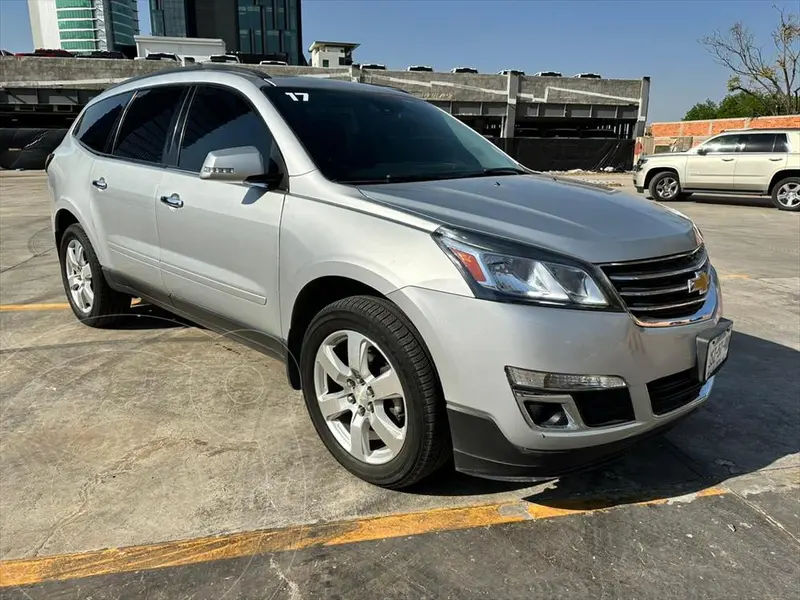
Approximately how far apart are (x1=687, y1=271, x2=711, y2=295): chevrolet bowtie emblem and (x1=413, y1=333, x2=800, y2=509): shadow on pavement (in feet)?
1.70

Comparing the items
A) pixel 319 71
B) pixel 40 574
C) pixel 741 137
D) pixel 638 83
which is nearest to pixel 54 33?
pixel 319 71

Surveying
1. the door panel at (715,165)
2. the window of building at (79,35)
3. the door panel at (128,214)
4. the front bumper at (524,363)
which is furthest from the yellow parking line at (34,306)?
the window of building at (79,35)

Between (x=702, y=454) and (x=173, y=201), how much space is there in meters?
3.11

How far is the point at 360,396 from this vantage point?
8.42 feet

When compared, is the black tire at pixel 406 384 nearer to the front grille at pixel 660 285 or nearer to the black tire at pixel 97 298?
the front grille at pixel 660 285

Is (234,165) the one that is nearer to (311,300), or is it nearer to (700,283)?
(311,300)

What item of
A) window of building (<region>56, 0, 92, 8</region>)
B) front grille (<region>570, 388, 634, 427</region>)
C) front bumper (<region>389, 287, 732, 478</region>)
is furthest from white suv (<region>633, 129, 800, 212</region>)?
window of building (<region>56, 0, 92, 8</region>)

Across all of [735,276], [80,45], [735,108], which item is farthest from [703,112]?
[80,45]

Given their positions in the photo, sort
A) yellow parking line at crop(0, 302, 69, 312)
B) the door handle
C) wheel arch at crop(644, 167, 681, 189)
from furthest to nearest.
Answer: wheel arch at crop(644, 167, 681, 189) → yellow parking line at crop(0, 302, 69, 312) → the door handle

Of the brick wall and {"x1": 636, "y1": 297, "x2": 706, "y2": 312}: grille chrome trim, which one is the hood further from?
the brick wall

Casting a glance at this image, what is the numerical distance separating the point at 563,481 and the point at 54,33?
135 metres

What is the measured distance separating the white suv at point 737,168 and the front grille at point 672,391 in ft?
46.1

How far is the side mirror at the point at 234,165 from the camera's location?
2756 millimetres

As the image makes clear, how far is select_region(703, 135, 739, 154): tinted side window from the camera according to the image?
48.0 ft
